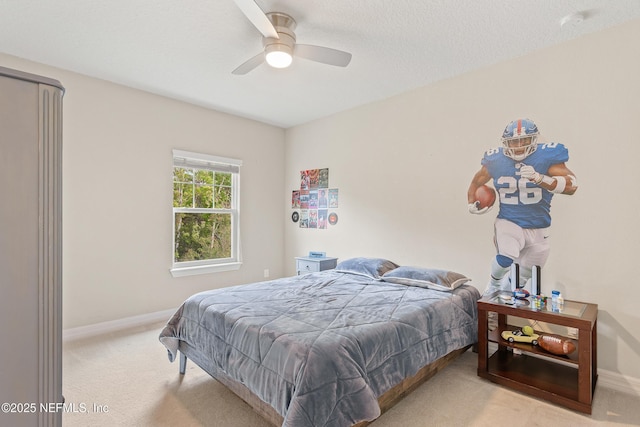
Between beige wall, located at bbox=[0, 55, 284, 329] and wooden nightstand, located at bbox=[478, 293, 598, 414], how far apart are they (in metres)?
3.28

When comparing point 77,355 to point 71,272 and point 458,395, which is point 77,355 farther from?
point 458,395

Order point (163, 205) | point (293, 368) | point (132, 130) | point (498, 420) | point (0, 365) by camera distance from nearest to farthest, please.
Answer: point (0, 365) < point (293, 368) < point (498, 420) < point (132, 130) < point (163, 205)

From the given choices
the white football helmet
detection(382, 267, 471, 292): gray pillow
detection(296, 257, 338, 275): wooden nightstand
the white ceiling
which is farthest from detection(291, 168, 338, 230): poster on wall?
the white football helmet

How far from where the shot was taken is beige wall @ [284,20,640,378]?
2314 millimetres

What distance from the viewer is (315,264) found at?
13.2ft

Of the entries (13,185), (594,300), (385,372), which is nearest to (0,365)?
(13,185)

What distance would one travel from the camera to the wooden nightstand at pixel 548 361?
1.99m

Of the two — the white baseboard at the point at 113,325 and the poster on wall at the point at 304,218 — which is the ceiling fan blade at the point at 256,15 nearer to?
the poster on wall at the point at 304,218

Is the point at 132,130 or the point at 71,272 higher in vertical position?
the point at 132,130

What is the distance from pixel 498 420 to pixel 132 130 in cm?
421

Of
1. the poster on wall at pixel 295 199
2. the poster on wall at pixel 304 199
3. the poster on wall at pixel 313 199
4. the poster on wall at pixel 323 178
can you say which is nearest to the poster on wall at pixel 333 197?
the poster on wall at pixel 323 178

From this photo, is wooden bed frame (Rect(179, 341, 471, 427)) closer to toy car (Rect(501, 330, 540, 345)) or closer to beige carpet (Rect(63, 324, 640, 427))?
beige carpet (Rect(63, 324, 640, 427))

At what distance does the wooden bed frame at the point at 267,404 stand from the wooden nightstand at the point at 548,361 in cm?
35

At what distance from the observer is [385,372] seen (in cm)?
180
